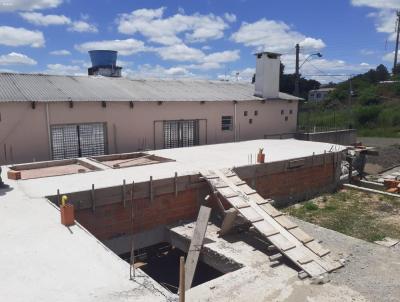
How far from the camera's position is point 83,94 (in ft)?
57.3

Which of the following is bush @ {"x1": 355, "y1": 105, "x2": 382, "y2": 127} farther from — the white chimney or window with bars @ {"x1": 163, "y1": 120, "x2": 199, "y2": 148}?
window with bars @ {"x1": 163, "y1": 120, "x2": 199, "y2": 148}

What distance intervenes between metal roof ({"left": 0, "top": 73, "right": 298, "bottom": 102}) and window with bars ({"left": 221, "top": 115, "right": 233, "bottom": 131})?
1185 millimetres

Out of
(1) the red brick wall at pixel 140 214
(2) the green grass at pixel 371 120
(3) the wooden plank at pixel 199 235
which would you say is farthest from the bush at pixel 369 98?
(3) the wooden plank at pixel 199 235

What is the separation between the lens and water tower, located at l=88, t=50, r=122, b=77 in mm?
23609

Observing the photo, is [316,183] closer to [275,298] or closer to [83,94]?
[275,298]

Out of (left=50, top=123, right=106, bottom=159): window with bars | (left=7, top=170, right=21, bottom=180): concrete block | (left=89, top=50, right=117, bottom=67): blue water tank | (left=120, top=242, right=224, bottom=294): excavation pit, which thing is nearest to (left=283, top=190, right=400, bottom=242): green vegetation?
(left=120, top=242, right=224, bottom=294): excavation pit

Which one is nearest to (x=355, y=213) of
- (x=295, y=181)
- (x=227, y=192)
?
(x=295, y=181)

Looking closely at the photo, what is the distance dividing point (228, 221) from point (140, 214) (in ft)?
9.11

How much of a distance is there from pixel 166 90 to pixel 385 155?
17074 mm

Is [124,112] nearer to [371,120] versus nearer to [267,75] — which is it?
[267,75]

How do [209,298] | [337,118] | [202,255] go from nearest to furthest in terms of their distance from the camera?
[209,298]
[202,255]
[337,118]

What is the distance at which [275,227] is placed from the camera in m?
11.0

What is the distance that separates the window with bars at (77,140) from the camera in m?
16.5

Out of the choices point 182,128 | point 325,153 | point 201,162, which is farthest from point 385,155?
point 201,162
